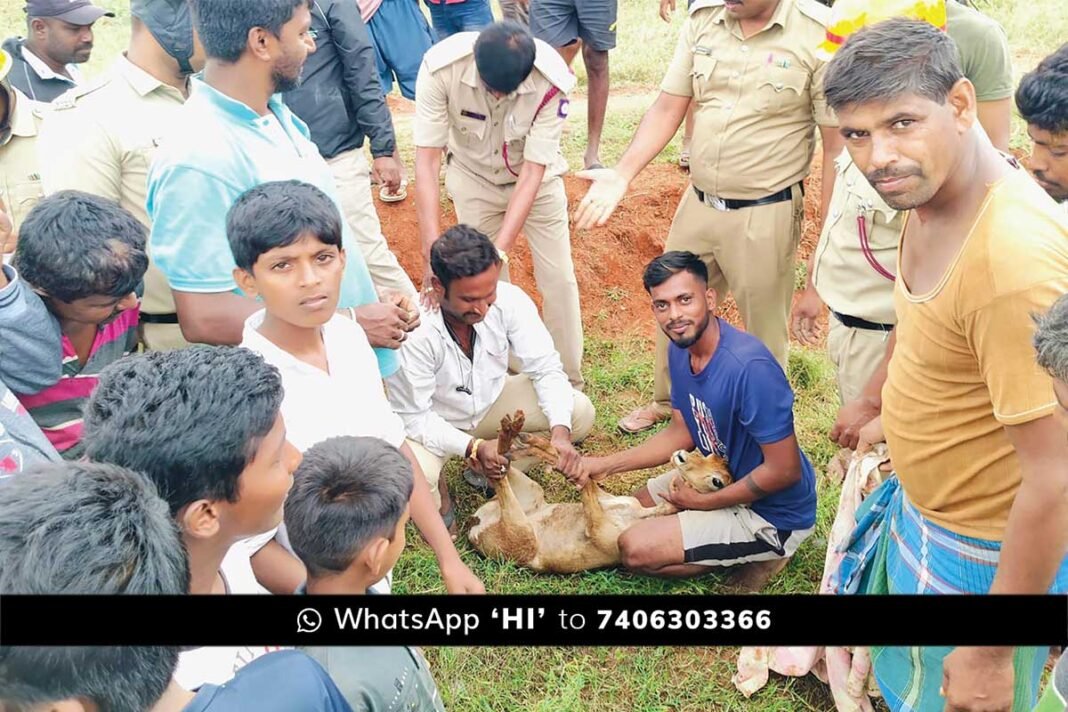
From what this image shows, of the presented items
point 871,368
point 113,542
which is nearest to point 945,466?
point 871,368

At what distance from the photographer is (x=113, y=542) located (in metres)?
1.19

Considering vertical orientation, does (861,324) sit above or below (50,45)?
below

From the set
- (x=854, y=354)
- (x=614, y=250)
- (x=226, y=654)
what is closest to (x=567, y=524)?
(x=854, y=354)

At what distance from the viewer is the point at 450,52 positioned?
394cm

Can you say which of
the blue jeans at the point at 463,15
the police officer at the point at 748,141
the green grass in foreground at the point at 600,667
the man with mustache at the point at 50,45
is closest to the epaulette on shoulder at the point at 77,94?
the man with mustache at the point at 50,45

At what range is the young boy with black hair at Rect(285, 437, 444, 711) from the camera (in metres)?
1.65

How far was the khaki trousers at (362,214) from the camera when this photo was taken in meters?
4.32

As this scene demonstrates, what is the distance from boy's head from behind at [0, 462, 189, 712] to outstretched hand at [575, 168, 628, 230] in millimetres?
2052

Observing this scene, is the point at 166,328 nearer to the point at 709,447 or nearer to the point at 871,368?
the point at 709,447

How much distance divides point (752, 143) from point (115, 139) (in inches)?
93.3

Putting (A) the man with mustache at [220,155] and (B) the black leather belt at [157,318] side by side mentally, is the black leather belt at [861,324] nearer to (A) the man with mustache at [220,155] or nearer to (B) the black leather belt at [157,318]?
(A) the man with mustache at [220,155]

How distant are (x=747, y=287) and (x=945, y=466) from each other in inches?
73.3

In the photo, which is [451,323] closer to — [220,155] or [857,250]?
[220,155]

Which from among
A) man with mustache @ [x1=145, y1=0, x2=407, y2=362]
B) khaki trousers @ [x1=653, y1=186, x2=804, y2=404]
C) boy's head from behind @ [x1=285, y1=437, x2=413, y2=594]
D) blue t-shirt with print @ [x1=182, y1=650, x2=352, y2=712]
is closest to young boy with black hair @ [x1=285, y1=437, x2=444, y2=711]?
boy's head from behind @ [x1=285, y1=437, x2=413, y2=594]
